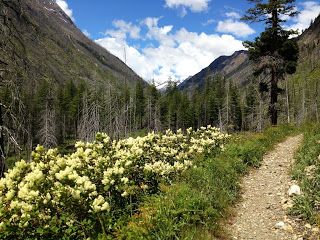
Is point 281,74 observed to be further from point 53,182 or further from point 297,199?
point 53,182

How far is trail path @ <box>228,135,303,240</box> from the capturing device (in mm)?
7891

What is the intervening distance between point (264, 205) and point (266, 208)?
259 millimetres

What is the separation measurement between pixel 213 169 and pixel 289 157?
4.89 meters

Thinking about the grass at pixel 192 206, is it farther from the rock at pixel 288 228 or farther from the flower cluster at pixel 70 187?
the rock at pixel 288 228

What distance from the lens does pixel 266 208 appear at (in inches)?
366

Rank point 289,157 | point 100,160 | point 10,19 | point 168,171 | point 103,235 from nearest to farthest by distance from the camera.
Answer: point 103,235 → point 100,160 → point 168,171 → point 10,19 → point 289,157

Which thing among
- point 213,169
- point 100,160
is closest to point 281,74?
point 213,169

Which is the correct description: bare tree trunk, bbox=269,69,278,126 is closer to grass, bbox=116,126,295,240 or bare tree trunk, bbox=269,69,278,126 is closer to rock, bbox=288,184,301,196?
grass, bbox=116,126,295,240

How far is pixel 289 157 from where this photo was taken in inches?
580

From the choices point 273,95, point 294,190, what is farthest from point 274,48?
point 294,190

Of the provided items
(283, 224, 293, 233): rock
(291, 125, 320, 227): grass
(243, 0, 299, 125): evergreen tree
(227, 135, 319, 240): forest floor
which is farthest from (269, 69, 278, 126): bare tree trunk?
(283, 224, 293, 233): rock

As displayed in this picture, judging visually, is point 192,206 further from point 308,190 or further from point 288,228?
point 308,190

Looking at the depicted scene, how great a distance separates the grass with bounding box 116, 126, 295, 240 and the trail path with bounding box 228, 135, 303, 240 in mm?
320

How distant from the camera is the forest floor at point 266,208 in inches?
308
